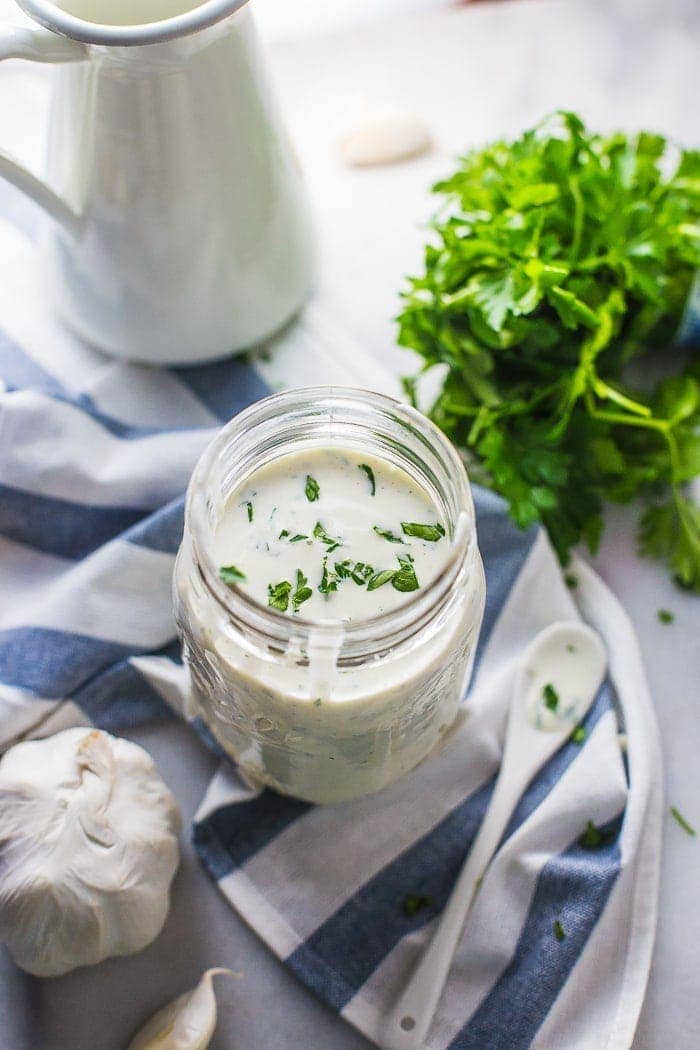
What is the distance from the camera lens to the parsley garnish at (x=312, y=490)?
887 mm

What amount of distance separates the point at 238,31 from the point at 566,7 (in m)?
0.75

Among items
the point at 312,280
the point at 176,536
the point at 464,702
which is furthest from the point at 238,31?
the point at 464,702

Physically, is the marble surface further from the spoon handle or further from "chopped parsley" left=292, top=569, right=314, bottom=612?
"chopped parsley" left=292, top=569, right=314, bottom=612

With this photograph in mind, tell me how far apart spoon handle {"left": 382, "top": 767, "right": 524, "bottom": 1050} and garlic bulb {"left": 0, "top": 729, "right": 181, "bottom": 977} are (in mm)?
229

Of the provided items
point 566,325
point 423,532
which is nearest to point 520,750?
point 423,532

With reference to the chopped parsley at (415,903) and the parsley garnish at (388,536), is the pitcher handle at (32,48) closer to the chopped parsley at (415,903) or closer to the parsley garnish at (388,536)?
the parsley garnish at (388,536)

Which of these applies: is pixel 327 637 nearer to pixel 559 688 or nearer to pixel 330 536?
pixel 330 536

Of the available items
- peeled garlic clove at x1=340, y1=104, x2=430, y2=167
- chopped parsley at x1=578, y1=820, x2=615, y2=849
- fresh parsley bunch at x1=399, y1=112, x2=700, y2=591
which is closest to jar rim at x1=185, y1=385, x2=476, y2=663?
fresh parsley bunch at x1=399, y1=112, x2=700, y2=591

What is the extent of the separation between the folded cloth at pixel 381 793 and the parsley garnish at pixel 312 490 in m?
0.23

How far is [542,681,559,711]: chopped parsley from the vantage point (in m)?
1.07

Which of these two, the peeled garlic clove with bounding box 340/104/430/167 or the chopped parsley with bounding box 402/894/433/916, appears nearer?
the chopped parsley with bounding box 402/894/433/916

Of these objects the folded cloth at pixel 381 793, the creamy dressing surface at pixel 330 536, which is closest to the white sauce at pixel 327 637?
the creamy dressing surface at pixel 330 536

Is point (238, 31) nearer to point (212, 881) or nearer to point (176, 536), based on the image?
point (176, 536)

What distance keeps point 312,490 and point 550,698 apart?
355 mm
